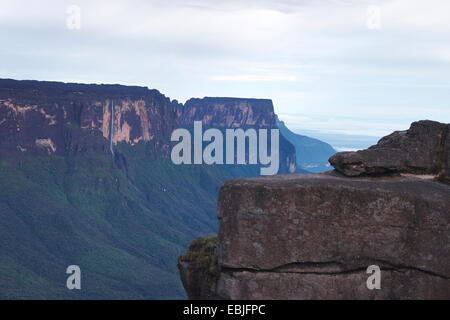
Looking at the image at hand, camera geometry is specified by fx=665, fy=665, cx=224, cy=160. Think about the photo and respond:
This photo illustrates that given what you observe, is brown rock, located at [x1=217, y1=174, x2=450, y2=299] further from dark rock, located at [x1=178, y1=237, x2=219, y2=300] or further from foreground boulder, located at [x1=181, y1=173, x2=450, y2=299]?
dark rock, located at [x1=178, y1=237, x2=219, y2=300]

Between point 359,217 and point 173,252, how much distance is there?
177 metres

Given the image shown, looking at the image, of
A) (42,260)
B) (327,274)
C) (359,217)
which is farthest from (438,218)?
(42,260)

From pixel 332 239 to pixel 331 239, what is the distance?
0.11 feet

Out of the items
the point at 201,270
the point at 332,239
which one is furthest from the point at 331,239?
the point at 201,270

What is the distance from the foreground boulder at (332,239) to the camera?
21.5m

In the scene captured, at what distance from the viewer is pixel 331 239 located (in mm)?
21484

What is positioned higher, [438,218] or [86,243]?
[438,218]

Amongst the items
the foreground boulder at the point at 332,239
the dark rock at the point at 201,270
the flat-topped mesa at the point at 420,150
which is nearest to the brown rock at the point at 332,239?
the foreground boulder at the point at 332,239

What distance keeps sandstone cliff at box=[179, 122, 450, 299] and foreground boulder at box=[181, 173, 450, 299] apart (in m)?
0.03

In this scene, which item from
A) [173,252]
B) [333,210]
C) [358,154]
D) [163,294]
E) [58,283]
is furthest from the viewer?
[173,252]

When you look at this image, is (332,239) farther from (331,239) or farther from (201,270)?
(201,270)

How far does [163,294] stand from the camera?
15575cm

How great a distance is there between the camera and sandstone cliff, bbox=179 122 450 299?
21453 millimetres

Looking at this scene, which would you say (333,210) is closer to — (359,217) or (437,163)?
(359,217)
